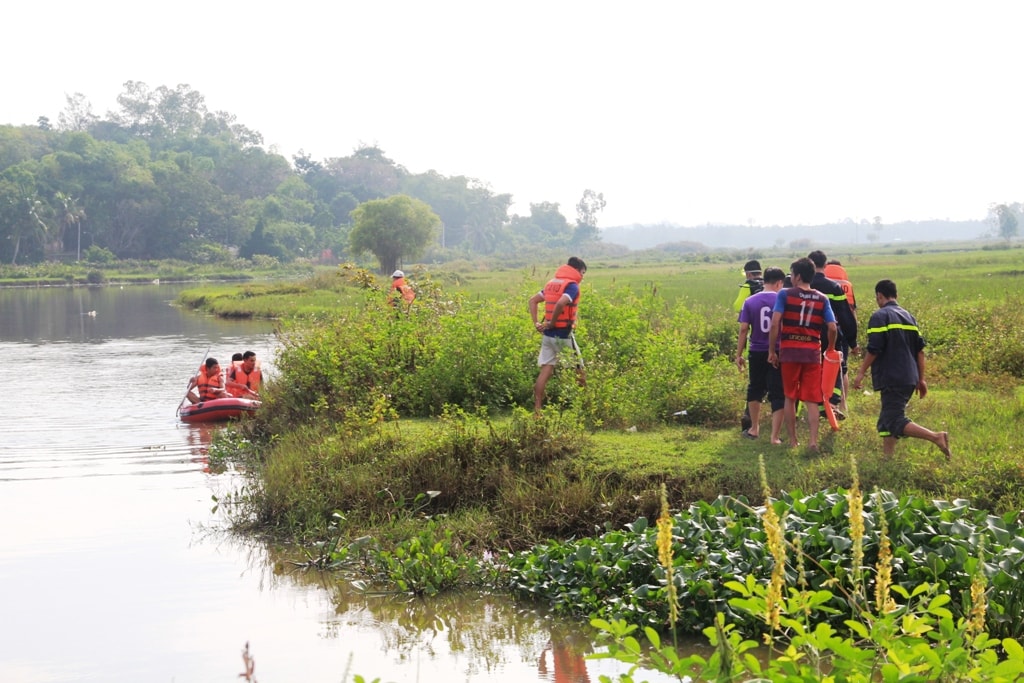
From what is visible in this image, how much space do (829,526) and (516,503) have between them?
312 cm

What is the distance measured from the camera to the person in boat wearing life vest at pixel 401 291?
14984mm

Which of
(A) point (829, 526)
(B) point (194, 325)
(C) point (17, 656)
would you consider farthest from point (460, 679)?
(B) point (194, 325)

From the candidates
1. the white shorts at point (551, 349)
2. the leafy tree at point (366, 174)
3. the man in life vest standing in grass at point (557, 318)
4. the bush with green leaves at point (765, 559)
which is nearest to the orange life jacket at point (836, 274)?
the man in life vest standing in grass at point (557, 318)

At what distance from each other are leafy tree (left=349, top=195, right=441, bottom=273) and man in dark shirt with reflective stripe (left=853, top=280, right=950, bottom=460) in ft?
228

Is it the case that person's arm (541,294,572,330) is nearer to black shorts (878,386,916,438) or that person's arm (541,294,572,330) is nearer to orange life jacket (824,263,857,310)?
orange life jacket (824,263,857,310)

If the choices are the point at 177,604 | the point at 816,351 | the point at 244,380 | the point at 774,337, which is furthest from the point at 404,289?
the point at 177,604

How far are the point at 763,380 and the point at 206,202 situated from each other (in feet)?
355

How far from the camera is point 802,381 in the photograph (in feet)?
32.1

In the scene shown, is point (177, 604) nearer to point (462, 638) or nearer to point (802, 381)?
point (462, 638)

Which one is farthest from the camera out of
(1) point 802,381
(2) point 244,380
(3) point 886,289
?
(2) point 244,380

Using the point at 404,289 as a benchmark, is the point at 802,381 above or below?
below

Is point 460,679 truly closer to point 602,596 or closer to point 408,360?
point 602,596

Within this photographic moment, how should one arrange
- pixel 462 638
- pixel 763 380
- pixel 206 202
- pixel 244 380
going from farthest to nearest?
pixel 206 202 → pixel 244 380 → pixel 763 380 → pixel 462 638

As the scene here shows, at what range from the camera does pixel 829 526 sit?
6.79 m
